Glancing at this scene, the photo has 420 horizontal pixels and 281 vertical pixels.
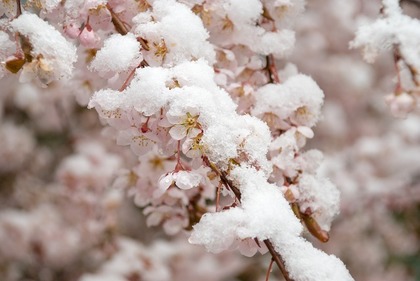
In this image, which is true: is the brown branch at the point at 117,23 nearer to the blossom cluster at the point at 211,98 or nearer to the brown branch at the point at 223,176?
the blossom cluster at the point at 211,98

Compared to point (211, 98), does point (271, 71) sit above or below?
below

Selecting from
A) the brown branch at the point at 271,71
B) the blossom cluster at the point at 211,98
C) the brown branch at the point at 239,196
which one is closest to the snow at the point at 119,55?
the blossom cluster at the point at 211,98

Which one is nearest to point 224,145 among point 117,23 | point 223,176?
point 223,176

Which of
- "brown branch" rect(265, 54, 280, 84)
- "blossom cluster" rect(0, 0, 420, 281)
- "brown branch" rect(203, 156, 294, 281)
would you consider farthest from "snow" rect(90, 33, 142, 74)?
"brown branch" rect(265, 54, 280, 84)

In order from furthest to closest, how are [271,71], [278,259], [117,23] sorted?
1. [271,71]
2. [117,23]
3. [278,259]

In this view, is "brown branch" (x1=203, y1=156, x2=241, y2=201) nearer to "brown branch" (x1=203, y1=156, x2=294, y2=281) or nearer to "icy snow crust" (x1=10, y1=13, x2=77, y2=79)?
"brown branch" (x1=203, y1=156, x2=294, y2=281)

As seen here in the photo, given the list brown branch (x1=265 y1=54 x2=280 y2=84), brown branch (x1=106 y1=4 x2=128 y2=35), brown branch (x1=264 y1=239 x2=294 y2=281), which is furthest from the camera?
brown branch (x1=265 y1=54 x2=280 y2=84)

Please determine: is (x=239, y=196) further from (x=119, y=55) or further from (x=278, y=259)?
(x=119, y=55)

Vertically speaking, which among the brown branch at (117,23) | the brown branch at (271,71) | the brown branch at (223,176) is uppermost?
the brown branch at (117,23)

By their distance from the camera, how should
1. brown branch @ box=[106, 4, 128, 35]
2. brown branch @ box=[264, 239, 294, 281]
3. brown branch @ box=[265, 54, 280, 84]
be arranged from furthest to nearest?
brown branch @ box=[265, 54, 280, 84] → brown branch @ box=[106, 4, 128, 35] → brown branch @ box=[264, 239, 294, 281]

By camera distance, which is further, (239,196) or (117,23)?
(117,23)

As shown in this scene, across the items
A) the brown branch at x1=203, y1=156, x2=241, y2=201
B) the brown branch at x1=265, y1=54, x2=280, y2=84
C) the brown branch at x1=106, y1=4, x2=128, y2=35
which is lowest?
the brown branch at x1=265, y1=54, x2=280, y2=84
